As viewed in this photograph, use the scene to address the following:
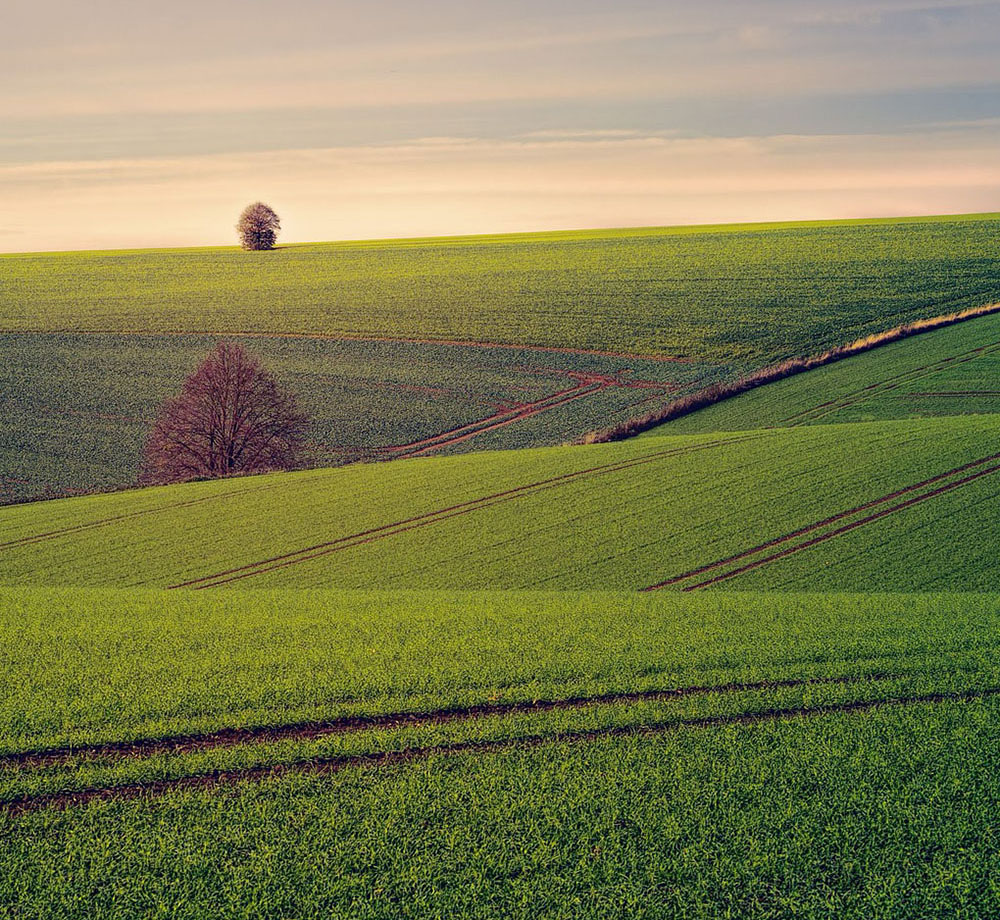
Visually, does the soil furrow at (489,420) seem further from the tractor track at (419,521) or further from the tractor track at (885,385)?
the tractor track at (419,521)

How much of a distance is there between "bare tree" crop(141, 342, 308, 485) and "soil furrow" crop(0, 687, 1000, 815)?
31947 millimetres

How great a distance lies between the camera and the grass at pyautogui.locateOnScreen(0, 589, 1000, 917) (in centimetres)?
651

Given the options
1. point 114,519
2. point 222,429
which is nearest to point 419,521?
point 114,519

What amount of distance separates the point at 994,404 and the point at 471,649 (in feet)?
115

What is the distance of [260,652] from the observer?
11086 millimetres

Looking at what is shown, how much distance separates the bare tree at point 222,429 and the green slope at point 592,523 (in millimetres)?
7534

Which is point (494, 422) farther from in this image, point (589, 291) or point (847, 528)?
point (589, 291)

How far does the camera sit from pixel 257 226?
126 m

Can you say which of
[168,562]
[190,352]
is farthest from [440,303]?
[168,562]

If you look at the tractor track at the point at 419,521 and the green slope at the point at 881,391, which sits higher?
the green slope at the point at 881,391

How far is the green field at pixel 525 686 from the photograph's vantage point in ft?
22.0

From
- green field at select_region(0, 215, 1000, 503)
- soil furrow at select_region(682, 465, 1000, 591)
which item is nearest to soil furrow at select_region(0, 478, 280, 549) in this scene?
green field at select_region(0, 215, 1000, 503)

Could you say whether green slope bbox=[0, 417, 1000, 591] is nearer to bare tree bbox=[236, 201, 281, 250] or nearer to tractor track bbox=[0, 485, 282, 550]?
tractor track bbox=[0, 485, 282, 550]

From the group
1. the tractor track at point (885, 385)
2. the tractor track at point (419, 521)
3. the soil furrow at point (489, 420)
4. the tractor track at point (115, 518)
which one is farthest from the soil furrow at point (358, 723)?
the soil furrow at point (489, 420)
